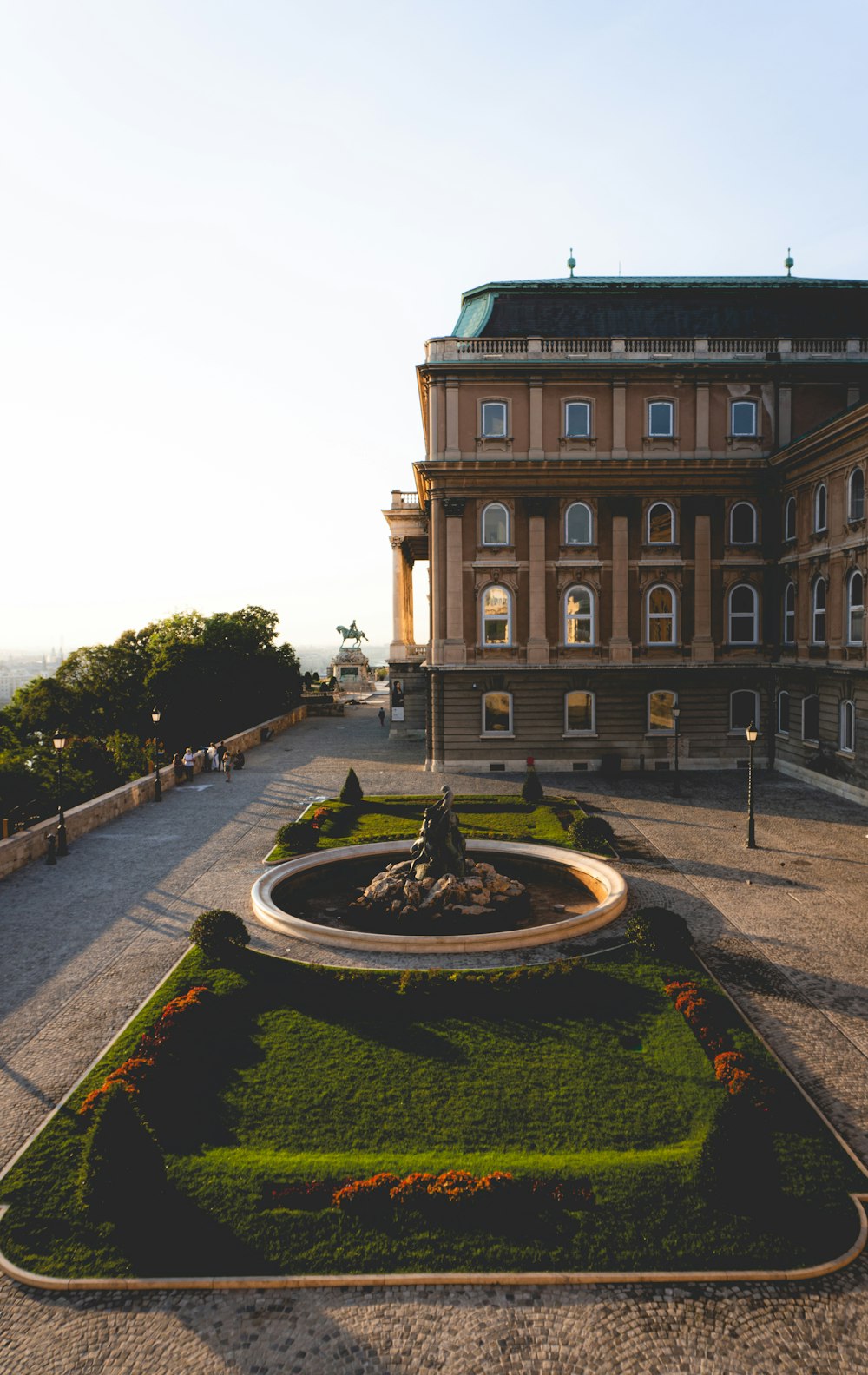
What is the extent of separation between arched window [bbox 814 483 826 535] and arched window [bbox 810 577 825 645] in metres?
2.08

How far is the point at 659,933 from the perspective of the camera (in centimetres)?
1683

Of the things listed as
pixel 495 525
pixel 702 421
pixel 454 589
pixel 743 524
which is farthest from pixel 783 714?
pixel 454 589

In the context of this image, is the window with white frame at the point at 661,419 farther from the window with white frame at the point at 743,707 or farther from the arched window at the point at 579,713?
the window with white frame at the point at 743,707

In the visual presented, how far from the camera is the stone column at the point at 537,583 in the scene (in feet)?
122

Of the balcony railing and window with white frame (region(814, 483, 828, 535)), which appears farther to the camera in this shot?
the balcony railing

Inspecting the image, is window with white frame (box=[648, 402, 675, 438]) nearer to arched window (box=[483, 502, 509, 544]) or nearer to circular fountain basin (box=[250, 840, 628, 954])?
arched window (box=[483, 502, 509, 544])

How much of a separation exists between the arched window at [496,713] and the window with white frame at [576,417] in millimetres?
12063

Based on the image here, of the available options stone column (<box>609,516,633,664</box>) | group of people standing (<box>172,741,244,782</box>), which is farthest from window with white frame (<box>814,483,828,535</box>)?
group of people standing (<box>172,741,244,782</box>)

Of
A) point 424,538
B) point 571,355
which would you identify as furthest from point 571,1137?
point 424,538

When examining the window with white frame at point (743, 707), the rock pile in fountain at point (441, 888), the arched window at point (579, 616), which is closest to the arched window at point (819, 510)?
the window with white frame at point (743, 707)

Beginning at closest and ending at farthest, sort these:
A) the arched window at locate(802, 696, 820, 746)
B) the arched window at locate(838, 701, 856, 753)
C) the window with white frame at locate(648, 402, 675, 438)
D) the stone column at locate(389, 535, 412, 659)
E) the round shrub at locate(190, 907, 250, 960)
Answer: the round shrub at locate(190, 907, 250, 960)
the arched window at locate(838, 701, 856, 753)
the arched window at locate(802, 696, 820, 746)
the window with white frame at locate(648, 402, 675, 438)
the stone column at locate(389, 535, 412, 659)

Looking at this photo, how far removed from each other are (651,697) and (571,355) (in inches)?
619

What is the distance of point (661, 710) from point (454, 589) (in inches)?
432

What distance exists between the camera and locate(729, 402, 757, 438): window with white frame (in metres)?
37.4
